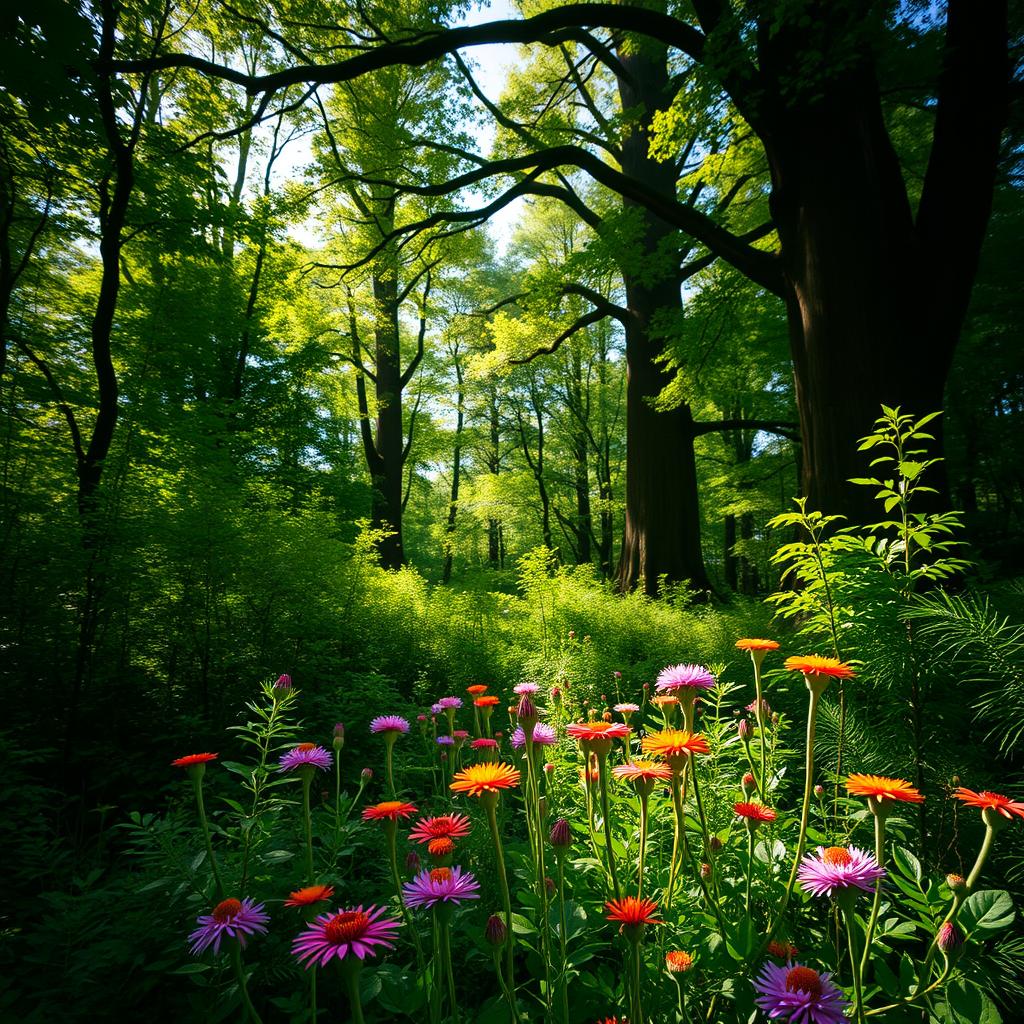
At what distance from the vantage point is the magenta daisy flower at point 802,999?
646 mm

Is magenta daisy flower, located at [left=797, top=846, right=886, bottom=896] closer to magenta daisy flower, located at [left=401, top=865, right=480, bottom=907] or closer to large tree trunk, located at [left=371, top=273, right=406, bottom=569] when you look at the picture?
magenta daisy flower, located at [left=401, top=865, right=480, bottom=907]

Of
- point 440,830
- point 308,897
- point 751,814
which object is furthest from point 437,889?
point 751,814

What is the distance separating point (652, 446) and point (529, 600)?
3763 millimetres

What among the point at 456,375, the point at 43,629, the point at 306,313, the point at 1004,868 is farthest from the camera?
the point at 456,375

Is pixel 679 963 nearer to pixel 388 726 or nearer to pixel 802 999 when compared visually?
pixel 802 999

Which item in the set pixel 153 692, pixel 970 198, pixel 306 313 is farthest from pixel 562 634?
pixel 306 313

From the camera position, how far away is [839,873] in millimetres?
766

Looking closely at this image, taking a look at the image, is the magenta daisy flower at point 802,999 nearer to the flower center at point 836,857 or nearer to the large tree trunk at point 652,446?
the flower center at point 836,857

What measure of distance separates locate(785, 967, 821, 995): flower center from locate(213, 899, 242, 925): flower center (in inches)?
36.7

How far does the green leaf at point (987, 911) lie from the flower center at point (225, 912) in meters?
1.37

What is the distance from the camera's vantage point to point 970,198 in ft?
10.9

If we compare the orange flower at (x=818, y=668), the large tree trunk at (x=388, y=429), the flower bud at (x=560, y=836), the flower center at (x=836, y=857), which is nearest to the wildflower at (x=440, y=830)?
the flower bud at (x=560, y=836)

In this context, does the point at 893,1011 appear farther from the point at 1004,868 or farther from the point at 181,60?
the point at 181,60

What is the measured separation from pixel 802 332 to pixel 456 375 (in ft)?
52.5
